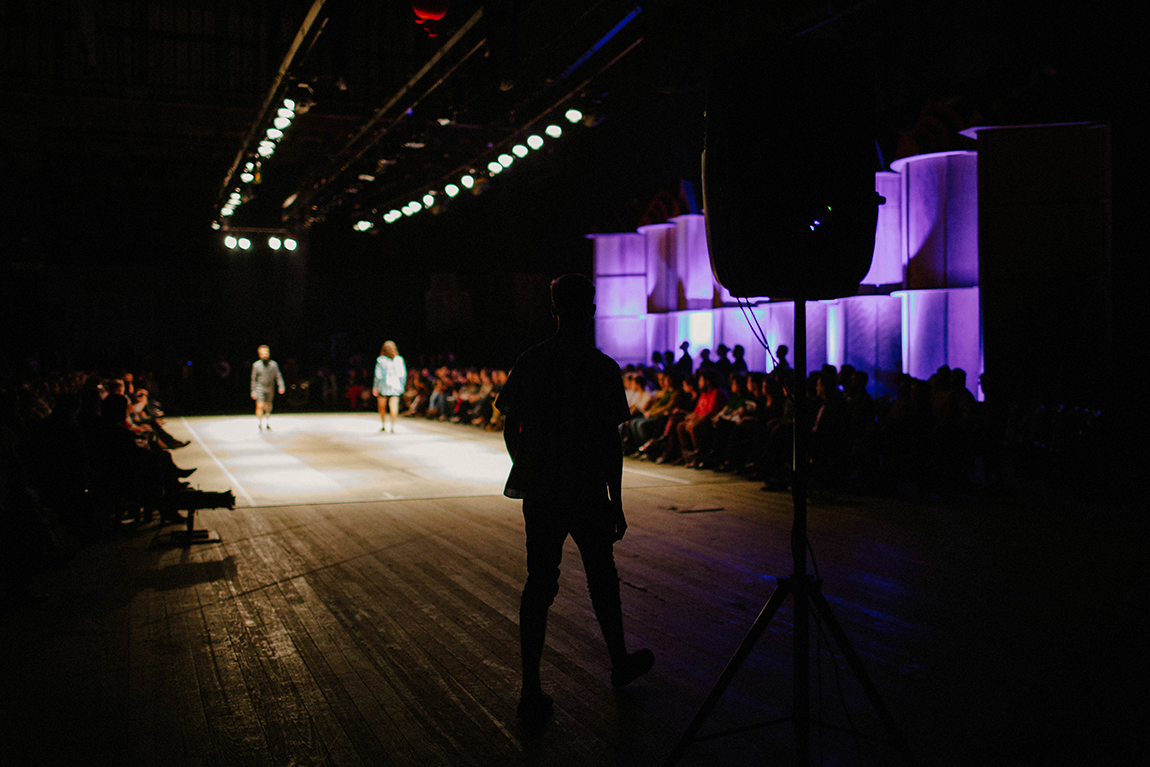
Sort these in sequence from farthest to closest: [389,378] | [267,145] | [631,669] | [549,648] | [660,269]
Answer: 1. [660,269]
2. [389,378]
3. [267,145]
4. [549,648]
5. [631,669]

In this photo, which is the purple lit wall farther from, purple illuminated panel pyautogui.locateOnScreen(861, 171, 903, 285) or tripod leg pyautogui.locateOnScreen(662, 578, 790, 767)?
tripod leg pyautogui.locateOnScreen(662, 578, 790, 767)

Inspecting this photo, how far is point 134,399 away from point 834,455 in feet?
28.4

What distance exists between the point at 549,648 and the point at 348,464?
7382 millimetres

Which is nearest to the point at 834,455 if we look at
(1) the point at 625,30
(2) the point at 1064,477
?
(2) the point at 1064,477

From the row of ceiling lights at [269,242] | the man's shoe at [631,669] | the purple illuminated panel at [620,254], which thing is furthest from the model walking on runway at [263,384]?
the man's shoe at [631,669]

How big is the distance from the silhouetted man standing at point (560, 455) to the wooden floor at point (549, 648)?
41 cm

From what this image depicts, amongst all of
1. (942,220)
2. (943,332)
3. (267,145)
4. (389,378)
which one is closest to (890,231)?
(942,220)

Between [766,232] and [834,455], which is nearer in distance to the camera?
[766,232]

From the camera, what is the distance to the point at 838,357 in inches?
493

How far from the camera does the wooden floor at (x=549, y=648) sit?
109 inches

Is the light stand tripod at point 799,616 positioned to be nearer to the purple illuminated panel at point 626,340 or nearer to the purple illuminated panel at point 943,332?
the purple illuminated panel at point 943,332

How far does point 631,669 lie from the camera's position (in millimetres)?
3203

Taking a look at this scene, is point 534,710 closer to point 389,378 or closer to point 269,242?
point 389,378

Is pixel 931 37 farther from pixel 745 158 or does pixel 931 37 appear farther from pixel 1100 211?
pixel 745 158
